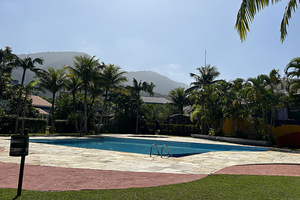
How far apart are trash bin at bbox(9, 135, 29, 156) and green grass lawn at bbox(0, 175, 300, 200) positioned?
27.7 inches

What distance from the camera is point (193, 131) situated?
2867cm

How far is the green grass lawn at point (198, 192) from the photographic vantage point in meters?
3.88

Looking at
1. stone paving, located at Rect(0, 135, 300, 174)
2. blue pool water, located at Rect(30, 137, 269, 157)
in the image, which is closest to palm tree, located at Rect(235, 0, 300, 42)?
stone paving, located at Rect(0, 135, 300, 174)

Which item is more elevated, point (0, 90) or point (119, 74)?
point (119, 74)

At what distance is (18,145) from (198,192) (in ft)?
10.7

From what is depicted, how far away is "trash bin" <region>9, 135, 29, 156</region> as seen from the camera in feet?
12.3

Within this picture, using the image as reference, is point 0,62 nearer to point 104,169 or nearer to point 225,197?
point 104,169

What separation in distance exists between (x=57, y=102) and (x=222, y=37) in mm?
23915

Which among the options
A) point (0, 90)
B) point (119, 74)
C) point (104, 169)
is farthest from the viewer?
point (119, 74)

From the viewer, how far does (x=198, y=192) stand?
13.9ft

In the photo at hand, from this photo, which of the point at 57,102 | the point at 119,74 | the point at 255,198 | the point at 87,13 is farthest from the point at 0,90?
the point at 255,198

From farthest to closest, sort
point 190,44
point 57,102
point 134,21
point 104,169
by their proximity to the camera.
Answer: point 57,102 < point 190,44 < point 134,21 < point 104,169

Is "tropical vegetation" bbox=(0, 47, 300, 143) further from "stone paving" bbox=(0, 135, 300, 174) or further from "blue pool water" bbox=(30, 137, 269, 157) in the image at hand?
"stone paving" bbox=(0, 135, 300, 174)

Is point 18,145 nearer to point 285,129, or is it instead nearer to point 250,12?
point 250,12
